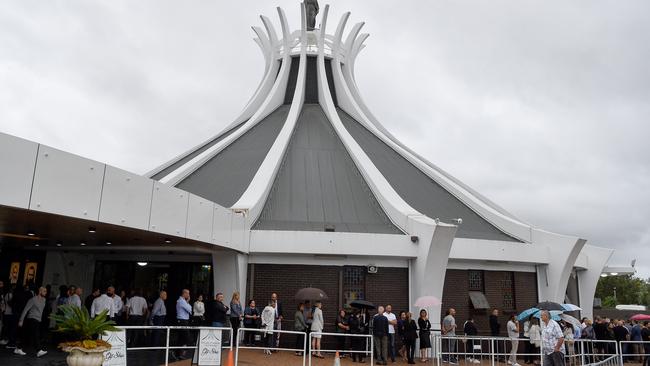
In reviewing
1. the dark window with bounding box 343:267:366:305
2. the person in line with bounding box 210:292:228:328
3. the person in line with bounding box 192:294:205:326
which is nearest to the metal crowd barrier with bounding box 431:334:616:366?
the dark window with bounding box 343:267:366:305

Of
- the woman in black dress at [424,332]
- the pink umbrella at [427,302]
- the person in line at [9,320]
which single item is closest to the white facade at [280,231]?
the pink umbrella at [427,302]

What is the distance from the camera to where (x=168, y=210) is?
11.0 m

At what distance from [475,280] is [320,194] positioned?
242 inches

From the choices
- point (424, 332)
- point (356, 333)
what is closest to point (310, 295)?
point (356, 333)

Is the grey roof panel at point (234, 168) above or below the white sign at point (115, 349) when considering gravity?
above

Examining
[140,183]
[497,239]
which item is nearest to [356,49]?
[497,239]

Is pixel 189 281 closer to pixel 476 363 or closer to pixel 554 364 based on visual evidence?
pixel 476 363

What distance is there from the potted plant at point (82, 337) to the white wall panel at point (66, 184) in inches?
65.7

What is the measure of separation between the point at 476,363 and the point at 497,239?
18.6 feet

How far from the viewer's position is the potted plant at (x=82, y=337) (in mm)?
7270

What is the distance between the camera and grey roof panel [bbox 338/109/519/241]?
743 inches

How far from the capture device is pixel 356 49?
2827cm

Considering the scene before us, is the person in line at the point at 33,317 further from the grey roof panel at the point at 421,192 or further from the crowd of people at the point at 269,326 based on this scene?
the grey roof panel at the point at 421,192

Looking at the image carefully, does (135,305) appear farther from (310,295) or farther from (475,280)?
(475,280)
